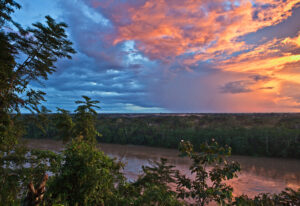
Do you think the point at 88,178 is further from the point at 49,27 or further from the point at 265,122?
the point at 265,122

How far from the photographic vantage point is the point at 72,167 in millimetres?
4195

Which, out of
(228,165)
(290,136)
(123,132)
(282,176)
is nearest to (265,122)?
(290,136)

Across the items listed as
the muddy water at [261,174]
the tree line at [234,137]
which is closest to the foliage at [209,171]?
the muddy water at [261,174]

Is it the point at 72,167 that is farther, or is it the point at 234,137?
the point at 234,137

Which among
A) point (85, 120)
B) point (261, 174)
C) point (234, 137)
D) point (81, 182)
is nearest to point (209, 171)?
point (81, 182)

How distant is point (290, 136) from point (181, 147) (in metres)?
31.5

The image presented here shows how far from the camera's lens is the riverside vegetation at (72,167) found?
403 cm

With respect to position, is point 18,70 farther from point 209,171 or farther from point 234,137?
point 234,137

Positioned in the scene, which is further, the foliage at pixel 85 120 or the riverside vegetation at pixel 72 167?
the foliage at pixel 85 120

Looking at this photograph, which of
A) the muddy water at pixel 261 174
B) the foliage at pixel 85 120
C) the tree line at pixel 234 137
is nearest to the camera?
the foliage at pixel 85 120

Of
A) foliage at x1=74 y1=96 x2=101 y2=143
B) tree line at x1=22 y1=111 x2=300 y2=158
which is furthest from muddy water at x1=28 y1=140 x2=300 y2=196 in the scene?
foliage at x1=74 y1=96 x2=101 y2=143

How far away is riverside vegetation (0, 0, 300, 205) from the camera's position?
4.03 metres

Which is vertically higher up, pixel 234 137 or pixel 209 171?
pixel 209 171

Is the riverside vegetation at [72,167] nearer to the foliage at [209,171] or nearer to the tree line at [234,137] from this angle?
the foliage at [209,171]
